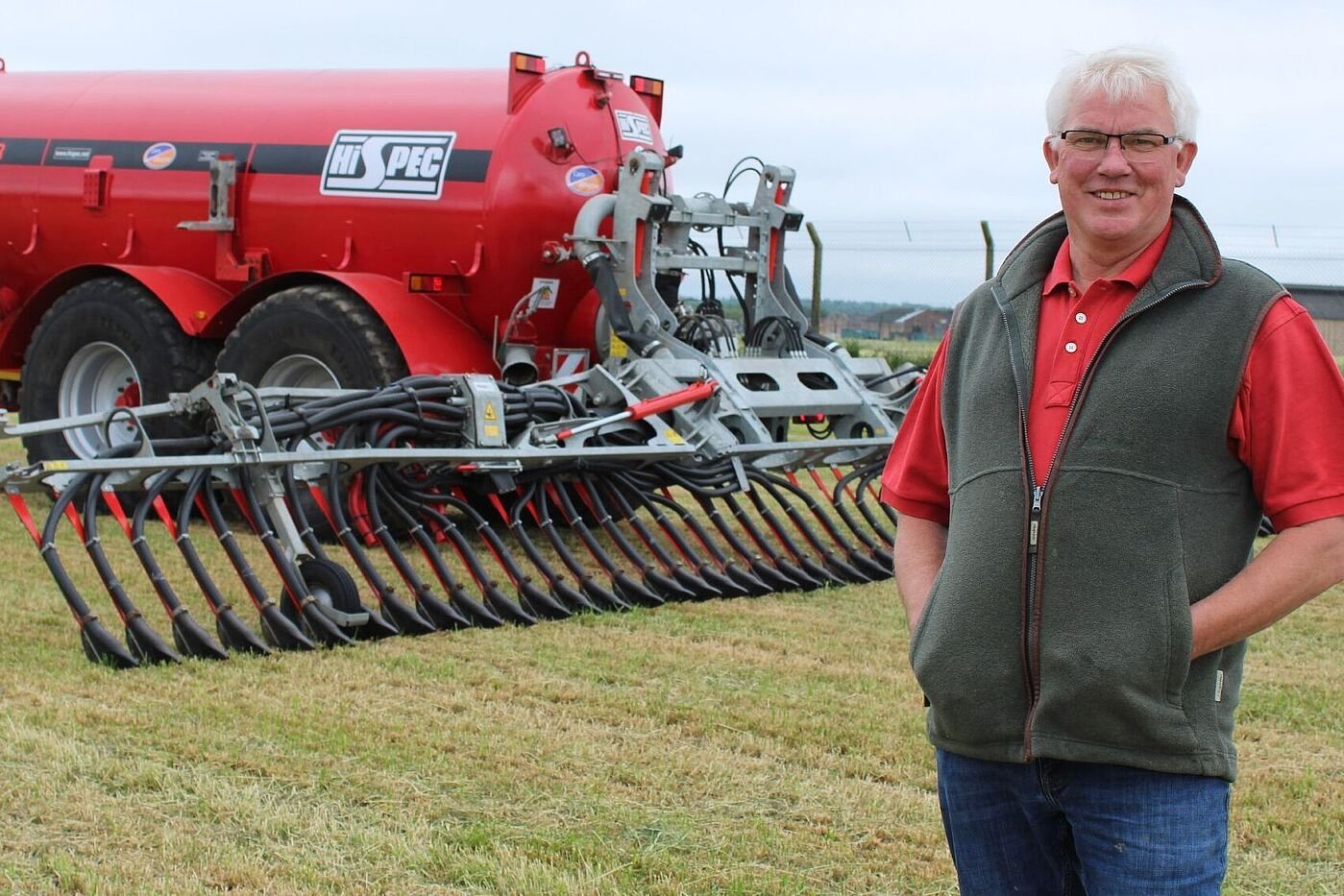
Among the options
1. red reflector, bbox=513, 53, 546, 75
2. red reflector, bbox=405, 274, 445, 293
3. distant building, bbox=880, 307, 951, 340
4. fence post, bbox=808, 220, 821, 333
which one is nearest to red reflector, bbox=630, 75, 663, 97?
red reflector, bbox=513, 53, 546, 75

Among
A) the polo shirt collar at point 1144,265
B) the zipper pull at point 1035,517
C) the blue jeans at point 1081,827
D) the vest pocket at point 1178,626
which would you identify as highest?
the polo shirt collar at point 1144,265

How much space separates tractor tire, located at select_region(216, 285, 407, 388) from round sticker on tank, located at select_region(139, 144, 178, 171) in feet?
4.07

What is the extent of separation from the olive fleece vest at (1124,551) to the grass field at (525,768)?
1582mm

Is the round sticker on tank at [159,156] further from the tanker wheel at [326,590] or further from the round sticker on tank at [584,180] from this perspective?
the tanker wheel at [326,590]

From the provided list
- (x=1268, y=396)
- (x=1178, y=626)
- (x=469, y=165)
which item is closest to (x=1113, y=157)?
(x=1268, y=396)

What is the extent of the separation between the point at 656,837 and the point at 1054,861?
5.66ft

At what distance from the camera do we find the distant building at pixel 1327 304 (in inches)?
525

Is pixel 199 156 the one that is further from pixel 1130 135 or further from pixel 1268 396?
pixel 1268 396

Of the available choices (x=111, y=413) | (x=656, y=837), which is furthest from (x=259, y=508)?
(x=656, y=837)

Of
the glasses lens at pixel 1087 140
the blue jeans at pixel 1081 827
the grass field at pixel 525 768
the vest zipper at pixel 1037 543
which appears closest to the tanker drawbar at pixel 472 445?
the grass field at pixel 525 768

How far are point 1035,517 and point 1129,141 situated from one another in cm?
45

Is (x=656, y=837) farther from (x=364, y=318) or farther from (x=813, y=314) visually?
(x=813, y=314)

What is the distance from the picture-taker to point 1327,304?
45.8 feet

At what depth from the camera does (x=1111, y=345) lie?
6.50ft
